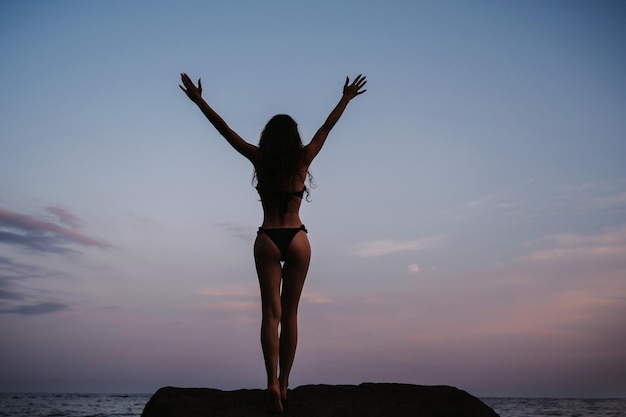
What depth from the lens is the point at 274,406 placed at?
19.6 feet

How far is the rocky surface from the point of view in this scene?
6096mm

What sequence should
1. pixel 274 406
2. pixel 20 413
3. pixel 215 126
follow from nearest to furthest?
1. pixel 274 406
2. pixel 215 126
3. pixel 20 413

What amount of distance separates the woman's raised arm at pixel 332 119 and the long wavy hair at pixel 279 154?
120mm

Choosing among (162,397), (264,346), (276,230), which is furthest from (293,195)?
(162,397)

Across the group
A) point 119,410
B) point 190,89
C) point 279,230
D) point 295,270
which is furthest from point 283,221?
point 119,410

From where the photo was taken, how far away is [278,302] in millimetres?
6195

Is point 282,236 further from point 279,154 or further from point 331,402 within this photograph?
point 331,402

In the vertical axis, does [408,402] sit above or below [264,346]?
below

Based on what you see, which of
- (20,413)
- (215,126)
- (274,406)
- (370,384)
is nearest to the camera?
(274,406)

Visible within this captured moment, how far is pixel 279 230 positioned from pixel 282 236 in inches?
3.0

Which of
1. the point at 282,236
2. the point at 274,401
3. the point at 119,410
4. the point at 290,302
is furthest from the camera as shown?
the point at 119,410

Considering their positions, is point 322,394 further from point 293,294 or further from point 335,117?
point 335,117

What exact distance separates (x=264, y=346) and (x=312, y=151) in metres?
2.15

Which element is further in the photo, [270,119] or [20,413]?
[20,413]
